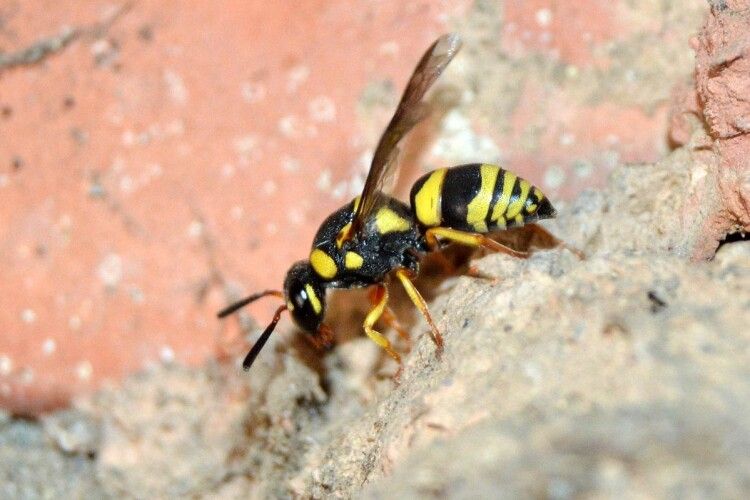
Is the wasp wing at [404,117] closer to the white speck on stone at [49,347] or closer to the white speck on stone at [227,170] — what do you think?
the white speck on stone at [227,170]

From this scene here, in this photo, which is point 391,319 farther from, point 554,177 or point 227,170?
point 227,170

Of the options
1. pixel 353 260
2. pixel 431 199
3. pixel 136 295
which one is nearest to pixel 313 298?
pixel 353 260

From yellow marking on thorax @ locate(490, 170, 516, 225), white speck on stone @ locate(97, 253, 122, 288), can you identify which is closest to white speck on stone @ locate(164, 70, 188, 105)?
white speck on stone @ locate(97, 253, 122, 288)

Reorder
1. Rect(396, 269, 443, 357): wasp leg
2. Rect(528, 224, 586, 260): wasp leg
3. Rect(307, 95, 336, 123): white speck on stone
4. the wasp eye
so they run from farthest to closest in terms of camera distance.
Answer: Rect(307, 95, 336, 123): white speck on stone < the wasp eye < Rect(528, 224, 586, 260): wasp leg < Rect(396, 269, 443, 357): wasp leg

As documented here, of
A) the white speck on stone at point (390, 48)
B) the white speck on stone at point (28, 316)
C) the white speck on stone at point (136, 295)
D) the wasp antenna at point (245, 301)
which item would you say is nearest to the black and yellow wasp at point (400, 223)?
the wasp antenna at point (245, 301)

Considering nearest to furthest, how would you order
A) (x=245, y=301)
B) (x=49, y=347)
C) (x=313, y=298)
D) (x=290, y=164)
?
(x=313, y=298), (x=245, y=301), (x=290, y=164), (x=49, y=347)

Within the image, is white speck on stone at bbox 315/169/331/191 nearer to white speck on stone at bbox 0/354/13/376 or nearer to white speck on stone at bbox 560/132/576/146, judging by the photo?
white speck on stone at bbox 560/132/576/146

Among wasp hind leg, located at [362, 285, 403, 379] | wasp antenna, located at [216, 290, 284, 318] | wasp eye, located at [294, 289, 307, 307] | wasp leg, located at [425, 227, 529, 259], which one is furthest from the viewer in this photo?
wasp antenna, located at [216, 290, 284, 318]
